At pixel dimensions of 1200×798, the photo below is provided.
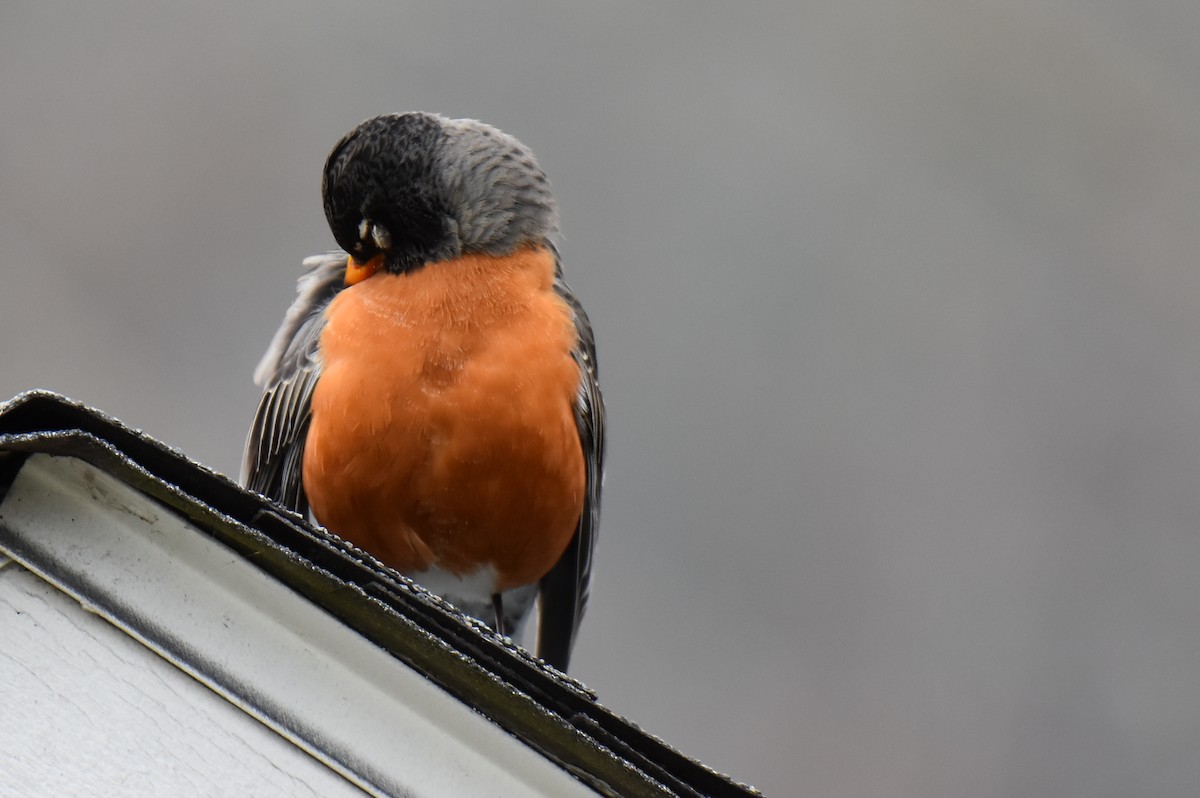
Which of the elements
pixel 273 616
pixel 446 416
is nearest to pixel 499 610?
pixel 446 416

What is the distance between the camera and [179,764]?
4.82 feet

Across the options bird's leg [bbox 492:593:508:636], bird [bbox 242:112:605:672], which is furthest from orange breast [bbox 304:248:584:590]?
bird's leg [bbox 492:593:508:636]

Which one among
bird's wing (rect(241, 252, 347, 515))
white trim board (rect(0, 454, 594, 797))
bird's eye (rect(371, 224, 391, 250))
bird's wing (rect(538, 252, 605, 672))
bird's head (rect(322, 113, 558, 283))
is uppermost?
bird's head (rect(322, 113, 558, 283))

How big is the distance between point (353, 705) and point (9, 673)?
1.14ft

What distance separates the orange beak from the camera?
284 centimetres

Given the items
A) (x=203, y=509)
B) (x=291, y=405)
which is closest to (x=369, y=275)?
(x=291, y=405)

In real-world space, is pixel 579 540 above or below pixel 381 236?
below

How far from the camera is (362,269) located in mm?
2852

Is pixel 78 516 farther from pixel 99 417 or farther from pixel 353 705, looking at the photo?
pixel 353 705

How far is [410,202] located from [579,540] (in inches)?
33.6

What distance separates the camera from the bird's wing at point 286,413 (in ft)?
9.11

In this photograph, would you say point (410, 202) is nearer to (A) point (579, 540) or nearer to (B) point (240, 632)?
(A) point (579, 540)

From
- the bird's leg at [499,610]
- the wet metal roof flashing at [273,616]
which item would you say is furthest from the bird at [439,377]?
the wet metal roof flashing at [273,616]

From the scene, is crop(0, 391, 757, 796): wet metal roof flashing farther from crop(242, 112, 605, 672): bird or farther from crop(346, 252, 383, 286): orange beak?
crop(346, 252, 383, 286): orange beak
